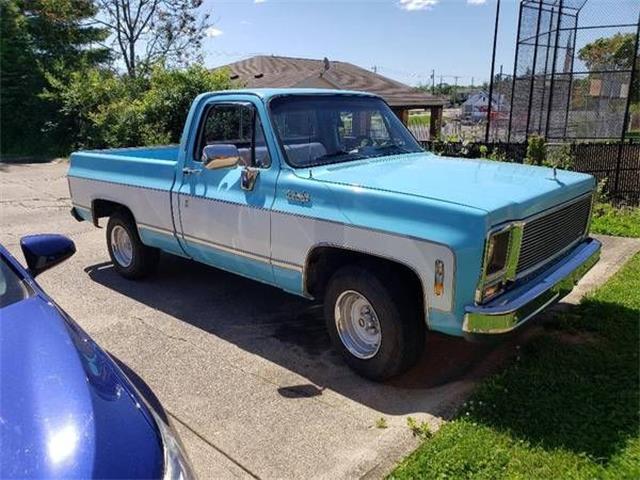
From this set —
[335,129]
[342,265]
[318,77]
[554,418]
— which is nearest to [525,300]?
[554,418]

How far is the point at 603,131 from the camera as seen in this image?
498 inches

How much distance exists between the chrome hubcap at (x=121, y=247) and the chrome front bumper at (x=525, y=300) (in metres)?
4.29

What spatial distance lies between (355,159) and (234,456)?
2.51m

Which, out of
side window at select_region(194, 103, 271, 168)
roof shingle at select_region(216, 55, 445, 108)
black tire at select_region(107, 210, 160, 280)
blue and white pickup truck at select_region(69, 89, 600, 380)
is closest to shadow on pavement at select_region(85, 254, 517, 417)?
black tire at select_region(107, 210, 160, 280)

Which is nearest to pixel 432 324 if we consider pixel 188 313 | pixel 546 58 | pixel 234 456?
pixel 234 456

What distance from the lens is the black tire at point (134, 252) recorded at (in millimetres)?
6137

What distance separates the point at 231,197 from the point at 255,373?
1.45 meters

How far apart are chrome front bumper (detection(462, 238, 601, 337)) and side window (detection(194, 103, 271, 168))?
205 centimetres

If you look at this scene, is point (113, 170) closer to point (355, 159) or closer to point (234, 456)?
point (355, 159)

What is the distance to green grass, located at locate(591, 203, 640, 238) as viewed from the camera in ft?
25.0

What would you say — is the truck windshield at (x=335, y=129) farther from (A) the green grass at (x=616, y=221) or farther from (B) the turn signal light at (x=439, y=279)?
(A) the green grass at (x=616, y=221)

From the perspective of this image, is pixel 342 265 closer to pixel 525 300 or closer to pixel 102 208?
pixel 525 300

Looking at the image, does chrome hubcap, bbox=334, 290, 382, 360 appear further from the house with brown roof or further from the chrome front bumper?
the house with brown roof

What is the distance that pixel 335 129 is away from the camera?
193 inches
